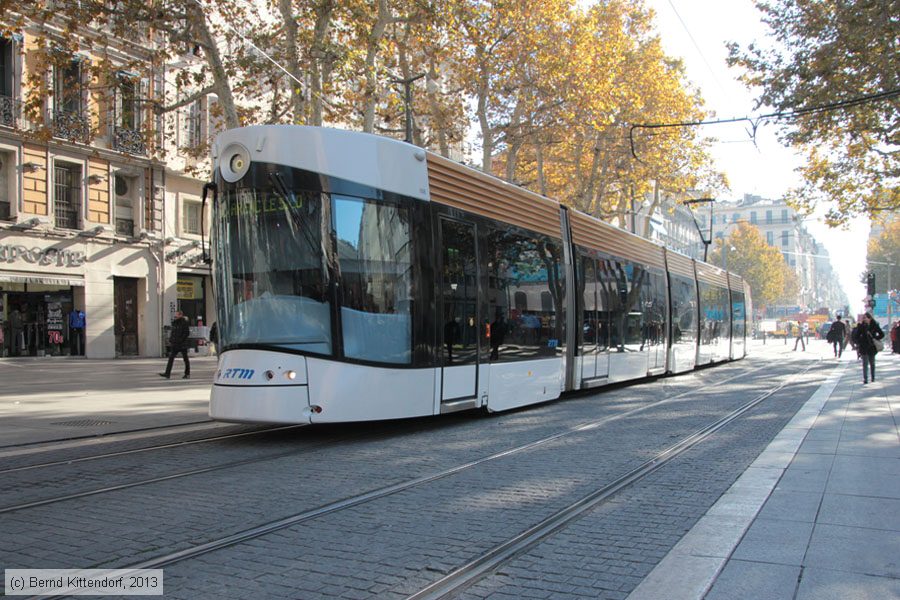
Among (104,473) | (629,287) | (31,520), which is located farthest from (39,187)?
(31,520)

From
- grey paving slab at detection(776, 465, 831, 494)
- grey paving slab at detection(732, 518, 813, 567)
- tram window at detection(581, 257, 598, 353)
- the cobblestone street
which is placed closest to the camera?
the cobblestone street

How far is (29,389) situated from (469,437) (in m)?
10.9

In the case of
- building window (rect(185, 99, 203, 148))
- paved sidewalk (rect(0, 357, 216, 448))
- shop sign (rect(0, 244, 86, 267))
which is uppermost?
building window (rect(185, 99, 203, 148))

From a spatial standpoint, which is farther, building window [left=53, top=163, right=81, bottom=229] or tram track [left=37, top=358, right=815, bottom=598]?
building window [left=53, top=163, right=81, bottom=229]

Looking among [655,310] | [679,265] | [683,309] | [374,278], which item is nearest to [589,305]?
[655,310]

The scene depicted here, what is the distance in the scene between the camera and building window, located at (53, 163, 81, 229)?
25.5m

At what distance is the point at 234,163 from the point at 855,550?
7082 millimetres

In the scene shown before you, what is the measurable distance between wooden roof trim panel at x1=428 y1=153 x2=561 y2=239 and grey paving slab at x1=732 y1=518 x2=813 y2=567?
229 inches

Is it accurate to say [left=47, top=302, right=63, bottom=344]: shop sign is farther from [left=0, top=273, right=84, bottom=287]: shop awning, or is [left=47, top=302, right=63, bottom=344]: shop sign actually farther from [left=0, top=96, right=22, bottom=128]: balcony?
[left=0, top=96, right=22, bottom=128]: balcony

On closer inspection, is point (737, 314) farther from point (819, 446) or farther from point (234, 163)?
point (234, 163)

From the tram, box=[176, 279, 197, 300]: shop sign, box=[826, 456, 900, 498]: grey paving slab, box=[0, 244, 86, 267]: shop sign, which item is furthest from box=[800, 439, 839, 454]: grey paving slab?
box=[176, 279, 197, 300]: shop sign

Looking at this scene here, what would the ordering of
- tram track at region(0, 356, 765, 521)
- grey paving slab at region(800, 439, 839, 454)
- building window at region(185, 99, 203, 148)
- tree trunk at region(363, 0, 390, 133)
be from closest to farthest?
tram track at region(0, 356, 765, 521) < grey paving slab at region(800, 439, 839, 454) < tree trunk at region(363, 0, 390, 133) < building window at region(185, 99, 203, 148)

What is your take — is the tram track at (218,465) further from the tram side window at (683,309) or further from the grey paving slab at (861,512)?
the tram side window at (683,309)

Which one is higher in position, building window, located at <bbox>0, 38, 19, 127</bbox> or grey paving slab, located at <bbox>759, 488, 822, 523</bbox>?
building window, located at <bbox>0, 38, 19, 127</bbox>
